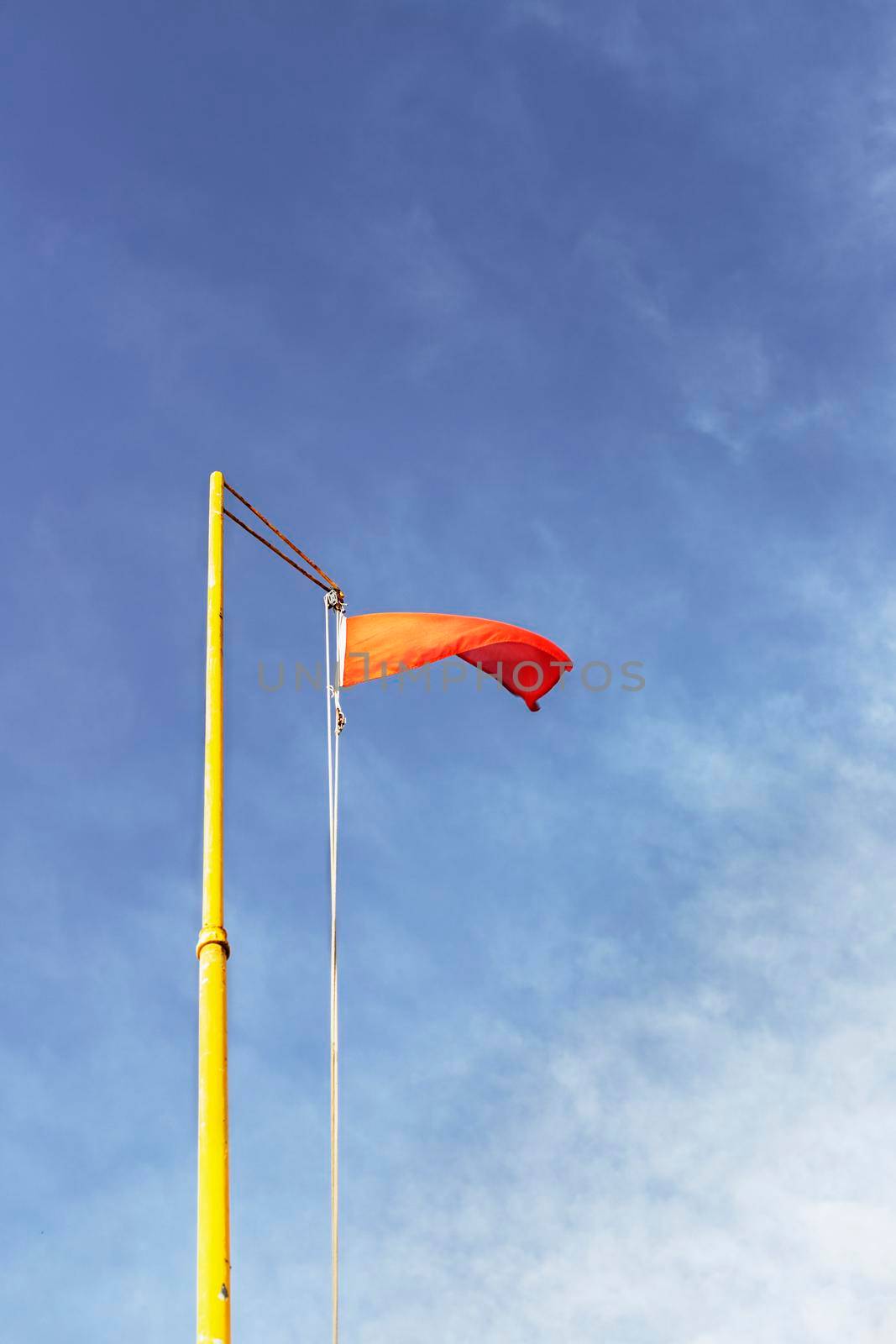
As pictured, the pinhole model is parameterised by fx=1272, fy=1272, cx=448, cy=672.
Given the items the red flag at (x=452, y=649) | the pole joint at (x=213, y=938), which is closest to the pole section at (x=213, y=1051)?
the pole joint at (x=213, y=938)

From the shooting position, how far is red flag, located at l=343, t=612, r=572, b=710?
1942 centimetres

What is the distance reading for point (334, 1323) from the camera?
43.0 ft

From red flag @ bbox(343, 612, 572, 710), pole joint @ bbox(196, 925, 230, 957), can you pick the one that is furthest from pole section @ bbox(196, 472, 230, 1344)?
red flag @ bbox(343, 612, 572, 710)

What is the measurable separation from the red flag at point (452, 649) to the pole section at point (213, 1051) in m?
6.36

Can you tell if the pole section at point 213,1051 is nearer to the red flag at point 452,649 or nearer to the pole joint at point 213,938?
the pole joint at point 213,938

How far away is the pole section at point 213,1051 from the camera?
8766 millimetres

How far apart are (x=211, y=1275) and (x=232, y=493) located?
1011 cm

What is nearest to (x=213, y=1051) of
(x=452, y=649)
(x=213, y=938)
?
(x=213, y=938)

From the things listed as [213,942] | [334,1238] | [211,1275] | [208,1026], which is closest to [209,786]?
[213,942]

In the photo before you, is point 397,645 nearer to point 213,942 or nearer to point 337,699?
point 337,699

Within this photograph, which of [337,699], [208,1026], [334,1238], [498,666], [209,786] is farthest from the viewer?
[498,666]

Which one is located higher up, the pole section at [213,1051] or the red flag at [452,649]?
the red flag at [452,649]

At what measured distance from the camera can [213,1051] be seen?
9859mm

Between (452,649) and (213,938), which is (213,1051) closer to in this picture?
(213,938)
